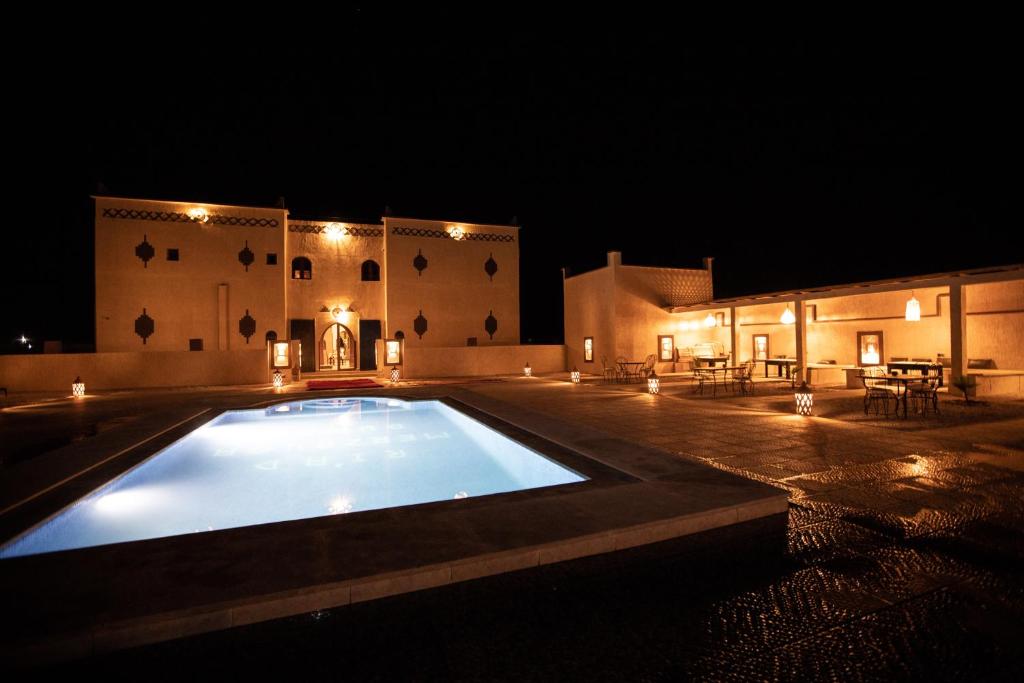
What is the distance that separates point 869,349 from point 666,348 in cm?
547

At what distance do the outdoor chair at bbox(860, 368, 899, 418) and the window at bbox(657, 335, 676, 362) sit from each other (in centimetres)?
741

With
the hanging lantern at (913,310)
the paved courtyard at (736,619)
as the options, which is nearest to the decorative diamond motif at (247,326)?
the paved courtyard at (736,619)

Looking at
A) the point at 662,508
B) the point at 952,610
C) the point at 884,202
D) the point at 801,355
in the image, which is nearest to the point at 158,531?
the point at 662,508

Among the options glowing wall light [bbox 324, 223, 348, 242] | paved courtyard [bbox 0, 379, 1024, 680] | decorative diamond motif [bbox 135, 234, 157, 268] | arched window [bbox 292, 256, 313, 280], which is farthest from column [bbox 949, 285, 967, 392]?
decorative diamond motif [bbox 135, 234, 157, 268]

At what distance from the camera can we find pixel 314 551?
2584mm

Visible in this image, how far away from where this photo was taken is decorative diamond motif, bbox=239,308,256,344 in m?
15.1

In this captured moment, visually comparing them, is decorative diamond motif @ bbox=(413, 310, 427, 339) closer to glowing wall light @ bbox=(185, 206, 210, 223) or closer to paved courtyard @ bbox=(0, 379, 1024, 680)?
glowing wall light @ bbox=(185, 206, 210, 223)

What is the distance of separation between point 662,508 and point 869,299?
1189cm

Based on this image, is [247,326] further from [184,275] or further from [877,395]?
[877,395]

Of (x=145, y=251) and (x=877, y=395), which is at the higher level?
(x=145, y=251)

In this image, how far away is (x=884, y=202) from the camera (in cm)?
1619

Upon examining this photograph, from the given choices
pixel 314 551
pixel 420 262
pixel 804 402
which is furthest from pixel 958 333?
pixel 420 262

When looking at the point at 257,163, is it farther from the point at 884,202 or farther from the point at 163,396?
the point at 884,202

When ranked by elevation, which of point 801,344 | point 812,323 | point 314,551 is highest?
point 812,323
